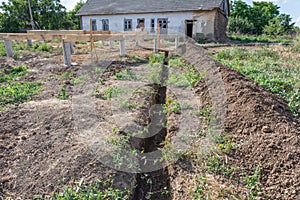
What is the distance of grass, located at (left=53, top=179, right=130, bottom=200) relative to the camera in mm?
2221

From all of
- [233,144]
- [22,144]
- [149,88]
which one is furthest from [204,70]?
[22,144]

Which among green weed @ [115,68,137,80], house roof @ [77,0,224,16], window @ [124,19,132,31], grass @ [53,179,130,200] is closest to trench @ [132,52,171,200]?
grass @ [53,179,130,200]

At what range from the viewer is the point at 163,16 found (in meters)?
19.9

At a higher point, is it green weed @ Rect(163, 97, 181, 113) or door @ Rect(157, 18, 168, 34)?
door @ Rect(157, 18, 168, 34)

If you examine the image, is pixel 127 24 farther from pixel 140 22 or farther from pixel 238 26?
pixel 238 26

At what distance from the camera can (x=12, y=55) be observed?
319 inches

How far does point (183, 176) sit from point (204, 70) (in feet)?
11.9

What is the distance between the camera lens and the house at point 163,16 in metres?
18.3

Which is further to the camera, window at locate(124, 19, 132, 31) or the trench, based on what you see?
window at locate(124, 19, 132, 31)

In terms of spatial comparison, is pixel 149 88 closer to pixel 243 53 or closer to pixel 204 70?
pixel 204 70

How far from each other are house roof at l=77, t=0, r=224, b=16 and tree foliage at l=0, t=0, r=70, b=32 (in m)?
3.72

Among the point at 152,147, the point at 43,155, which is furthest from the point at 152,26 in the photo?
the point at 43,155

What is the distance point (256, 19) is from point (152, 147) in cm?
3516

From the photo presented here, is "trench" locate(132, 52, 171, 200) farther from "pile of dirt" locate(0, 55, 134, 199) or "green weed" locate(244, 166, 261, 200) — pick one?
"green weed" locate(244, 166, 261, 200)
